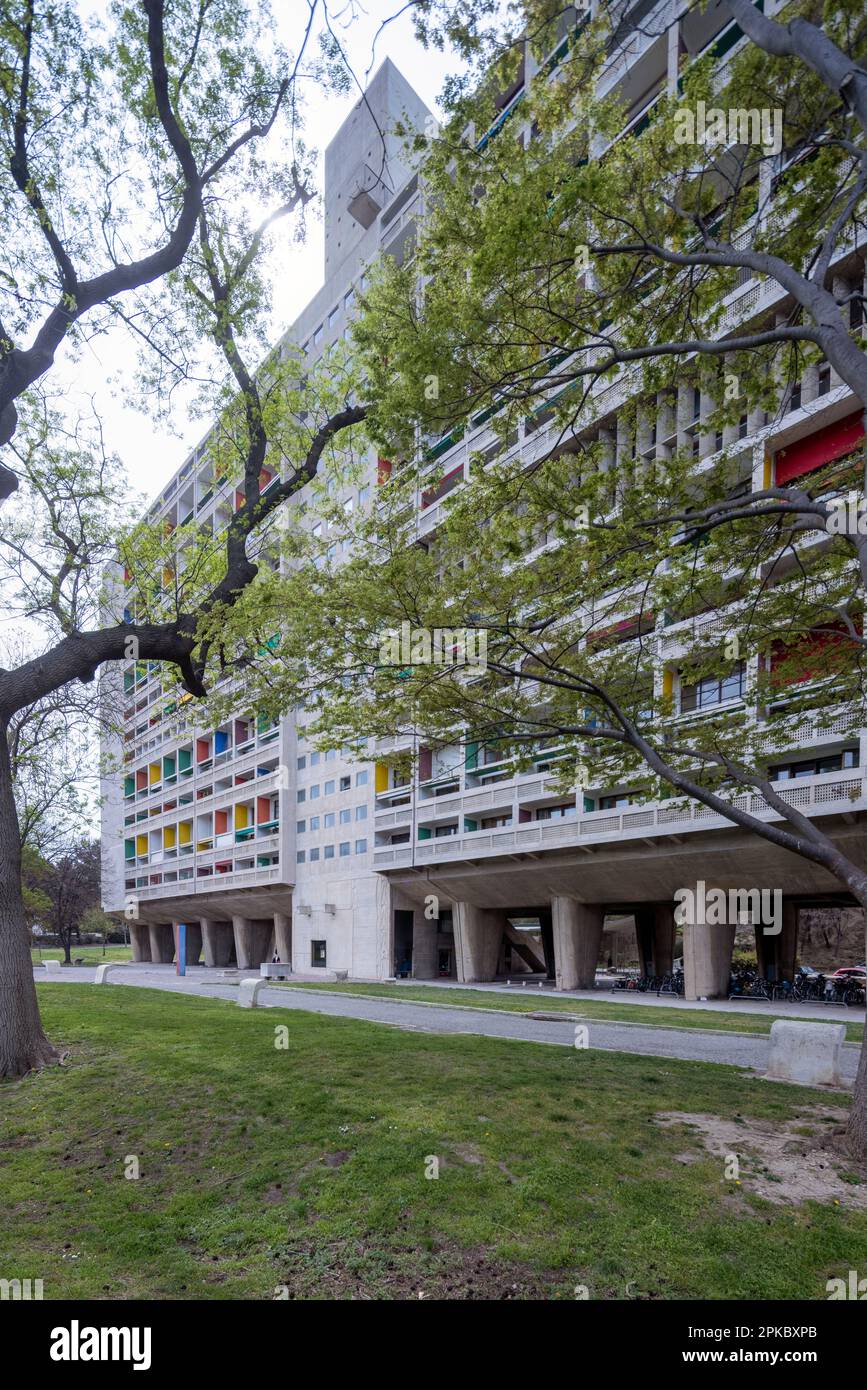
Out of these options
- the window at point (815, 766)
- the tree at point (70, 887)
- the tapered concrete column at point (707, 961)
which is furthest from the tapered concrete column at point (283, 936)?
the window at point (815, 766)

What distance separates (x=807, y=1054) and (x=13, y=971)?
10.5 m

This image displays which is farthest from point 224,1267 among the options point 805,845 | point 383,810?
point 383,810

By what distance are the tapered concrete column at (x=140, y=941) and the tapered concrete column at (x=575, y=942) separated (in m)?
53.9

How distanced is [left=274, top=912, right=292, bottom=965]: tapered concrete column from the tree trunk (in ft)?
142

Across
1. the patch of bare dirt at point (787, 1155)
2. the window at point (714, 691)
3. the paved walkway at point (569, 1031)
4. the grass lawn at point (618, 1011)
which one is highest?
the window at point (714, 691)

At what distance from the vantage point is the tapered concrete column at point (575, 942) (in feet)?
106

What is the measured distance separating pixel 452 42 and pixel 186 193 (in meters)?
4.13

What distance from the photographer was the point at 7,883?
1035 centimetres

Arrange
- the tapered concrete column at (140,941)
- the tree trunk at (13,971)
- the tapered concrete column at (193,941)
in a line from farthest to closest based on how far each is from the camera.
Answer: the tapered concrete column at (140,941), the tapered concrete column at (193,941), the tree trunk at (13,971)

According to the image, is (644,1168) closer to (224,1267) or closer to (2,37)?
(224,1267)

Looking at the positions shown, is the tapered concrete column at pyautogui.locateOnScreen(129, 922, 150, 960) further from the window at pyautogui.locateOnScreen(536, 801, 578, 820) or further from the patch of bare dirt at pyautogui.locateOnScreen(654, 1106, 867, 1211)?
the patch of bare dirt at pyautogui.locateOnScreen(654, 1106, 867, 1211)

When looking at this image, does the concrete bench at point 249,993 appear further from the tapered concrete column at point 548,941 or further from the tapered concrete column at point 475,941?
the tapered concrete column at point 548,941

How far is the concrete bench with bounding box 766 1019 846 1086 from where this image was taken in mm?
10422

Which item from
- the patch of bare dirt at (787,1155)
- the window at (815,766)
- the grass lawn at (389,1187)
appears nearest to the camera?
the grass lawn at (389,1187)
